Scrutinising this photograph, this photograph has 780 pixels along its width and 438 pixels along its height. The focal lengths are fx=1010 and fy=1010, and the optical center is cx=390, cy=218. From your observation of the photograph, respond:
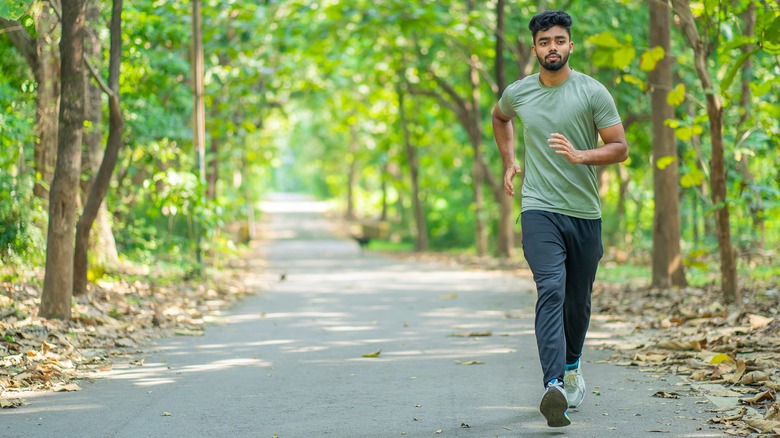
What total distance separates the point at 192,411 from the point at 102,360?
2.26 metres

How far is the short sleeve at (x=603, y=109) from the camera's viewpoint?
5625mm

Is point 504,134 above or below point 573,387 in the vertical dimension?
above

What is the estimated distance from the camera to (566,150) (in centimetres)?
540

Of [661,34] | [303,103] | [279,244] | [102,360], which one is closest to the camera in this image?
[102,360]

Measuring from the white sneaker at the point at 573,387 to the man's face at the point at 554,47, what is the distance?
1764 millimetres

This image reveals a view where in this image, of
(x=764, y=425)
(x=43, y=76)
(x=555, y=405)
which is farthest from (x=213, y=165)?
(x=764, y=425)

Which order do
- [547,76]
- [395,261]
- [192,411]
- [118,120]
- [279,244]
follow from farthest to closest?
[279,244]
[395,261]
[118,120]
[192,411]
[547,76]

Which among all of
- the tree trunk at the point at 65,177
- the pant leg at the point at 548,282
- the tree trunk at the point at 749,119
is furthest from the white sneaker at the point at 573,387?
the tree trunk at the point at 749,119

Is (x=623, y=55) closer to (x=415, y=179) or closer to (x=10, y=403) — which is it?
(x=10, y=403)

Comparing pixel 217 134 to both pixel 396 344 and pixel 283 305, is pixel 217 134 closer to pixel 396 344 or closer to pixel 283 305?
pixel 283 305

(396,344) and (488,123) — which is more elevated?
(488,123)

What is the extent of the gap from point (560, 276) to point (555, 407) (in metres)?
0.74

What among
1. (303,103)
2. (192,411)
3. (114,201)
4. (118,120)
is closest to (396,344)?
(192,411)

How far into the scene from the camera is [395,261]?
24.4 m
